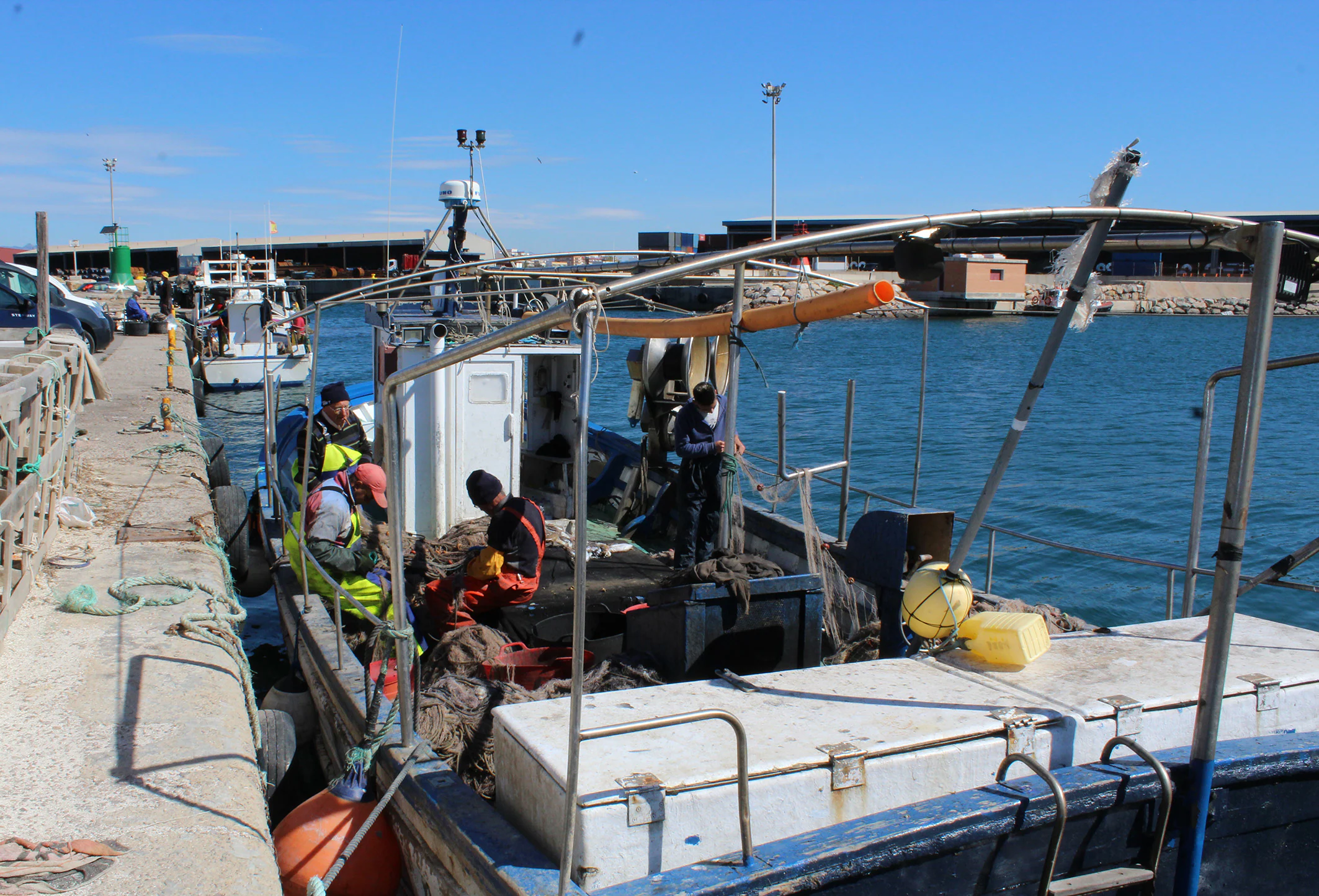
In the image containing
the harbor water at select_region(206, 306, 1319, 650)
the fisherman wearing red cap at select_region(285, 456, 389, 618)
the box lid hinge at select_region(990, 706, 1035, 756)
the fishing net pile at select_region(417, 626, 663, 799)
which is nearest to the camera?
the box lid hinge at select_region(990, 706, 1035, 756)

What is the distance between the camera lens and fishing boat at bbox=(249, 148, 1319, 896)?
2959mm

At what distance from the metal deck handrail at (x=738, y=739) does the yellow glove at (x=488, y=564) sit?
3252 mm

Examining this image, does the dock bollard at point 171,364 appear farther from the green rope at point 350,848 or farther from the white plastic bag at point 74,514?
the green rope at point 350,848

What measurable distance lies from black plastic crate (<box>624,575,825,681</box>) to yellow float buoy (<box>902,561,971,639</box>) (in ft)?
2.01

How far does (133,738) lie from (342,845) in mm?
1012

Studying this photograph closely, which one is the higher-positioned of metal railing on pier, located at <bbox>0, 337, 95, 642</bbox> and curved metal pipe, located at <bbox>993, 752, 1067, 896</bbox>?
metal railing on pier, located at <bbox>0, 337, 95, 642</bbox>

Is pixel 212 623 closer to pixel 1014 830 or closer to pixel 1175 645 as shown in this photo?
pixel 1014 830

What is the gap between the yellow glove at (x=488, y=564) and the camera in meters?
6.19

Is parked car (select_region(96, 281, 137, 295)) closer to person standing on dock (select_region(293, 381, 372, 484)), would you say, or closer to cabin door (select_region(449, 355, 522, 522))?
person standing on dock (select_region(293, 381, 372, 484))

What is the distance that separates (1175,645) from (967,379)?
109ft

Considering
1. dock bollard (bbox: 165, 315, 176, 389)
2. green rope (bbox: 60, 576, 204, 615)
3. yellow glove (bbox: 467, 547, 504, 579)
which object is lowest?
green rope (bbox: 60, 576, 204, 615)

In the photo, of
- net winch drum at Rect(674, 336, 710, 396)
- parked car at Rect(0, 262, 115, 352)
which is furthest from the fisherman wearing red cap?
parked car at Rect(0, 262, 115, 352)

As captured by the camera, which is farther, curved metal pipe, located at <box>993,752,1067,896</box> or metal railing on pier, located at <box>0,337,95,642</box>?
metal railing on pier, located at <box>0,337,95,642</box>

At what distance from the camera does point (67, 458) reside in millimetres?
7996
